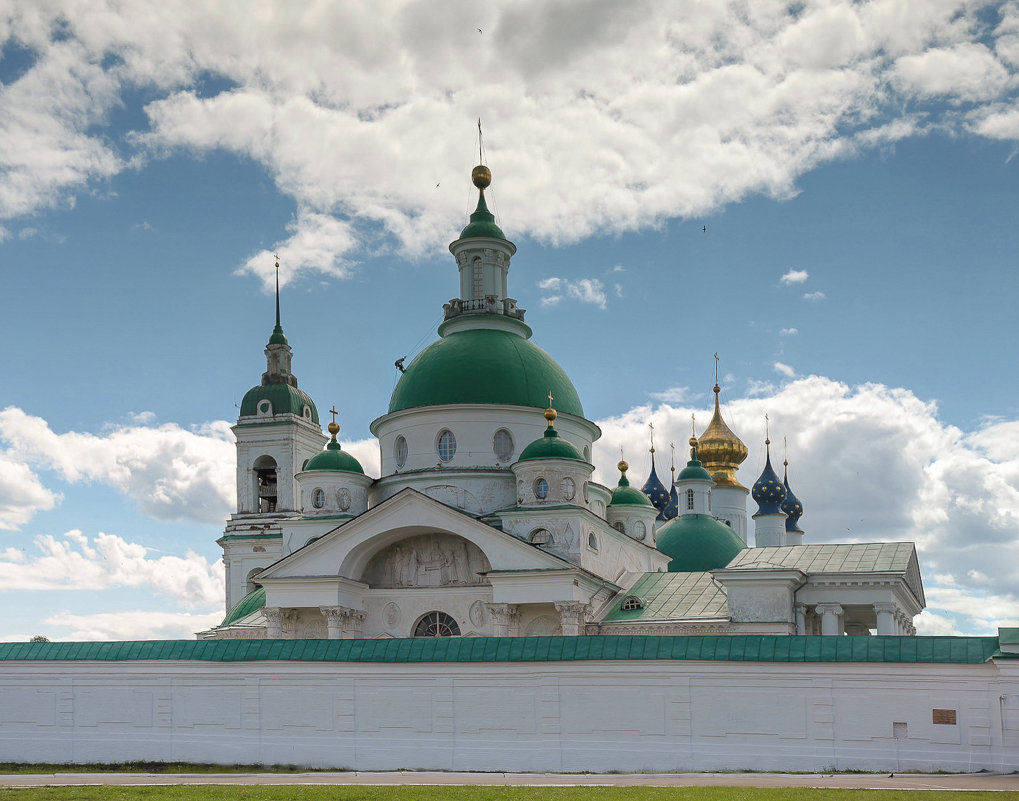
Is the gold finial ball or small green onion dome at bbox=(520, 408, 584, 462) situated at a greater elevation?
the gold finial ball

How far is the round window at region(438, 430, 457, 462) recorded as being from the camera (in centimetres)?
3275

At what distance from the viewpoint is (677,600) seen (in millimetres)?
30062

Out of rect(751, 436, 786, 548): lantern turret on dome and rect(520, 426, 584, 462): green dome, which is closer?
rect(520, 426, 584, 462): green dome

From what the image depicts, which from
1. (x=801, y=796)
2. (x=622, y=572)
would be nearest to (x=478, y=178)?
(x=622, y=572)

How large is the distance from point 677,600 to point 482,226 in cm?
1395

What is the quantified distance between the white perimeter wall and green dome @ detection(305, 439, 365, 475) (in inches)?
495

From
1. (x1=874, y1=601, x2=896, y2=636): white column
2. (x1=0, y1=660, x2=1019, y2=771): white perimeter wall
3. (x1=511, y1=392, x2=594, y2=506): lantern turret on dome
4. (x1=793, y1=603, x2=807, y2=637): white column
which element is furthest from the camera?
(x1=511, y1=392, x2=594, y2=506): lantern turret on dome

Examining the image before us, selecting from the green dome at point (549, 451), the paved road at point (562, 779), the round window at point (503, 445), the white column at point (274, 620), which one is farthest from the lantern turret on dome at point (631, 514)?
the paved road at point (562, 779)

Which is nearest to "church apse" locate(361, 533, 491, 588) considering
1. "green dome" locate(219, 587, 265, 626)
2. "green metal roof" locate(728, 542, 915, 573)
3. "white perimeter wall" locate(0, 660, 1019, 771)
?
"green dome" locate(219, 587, 265, 626)

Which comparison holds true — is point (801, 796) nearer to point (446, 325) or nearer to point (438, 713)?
point (438, 713)

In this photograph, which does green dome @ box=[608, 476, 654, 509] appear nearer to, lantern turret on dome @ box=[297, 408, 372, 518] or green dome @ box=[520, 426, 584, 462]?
green dome @ box=[520, 426, 584, 462]

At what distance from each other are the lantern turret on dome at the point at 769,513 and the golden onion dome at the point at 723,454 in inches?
45.9

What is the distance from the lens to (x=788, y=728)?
16.8 meters

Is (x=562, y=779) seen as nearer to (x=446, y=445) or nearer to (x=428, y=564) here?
(x=428, y=564)
